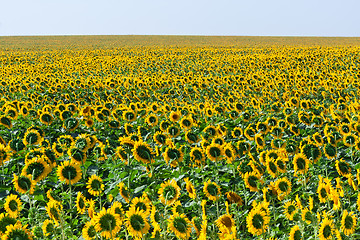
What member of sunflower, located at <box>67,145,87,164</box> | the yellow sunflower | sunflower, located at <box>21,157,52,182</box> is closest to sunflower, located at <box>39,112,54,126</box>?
sunflower, located at <box>67,145,87,164</box>

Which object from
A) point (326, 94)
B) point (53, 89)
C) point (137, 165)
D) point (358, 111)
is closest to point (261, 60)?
point (326, 94)

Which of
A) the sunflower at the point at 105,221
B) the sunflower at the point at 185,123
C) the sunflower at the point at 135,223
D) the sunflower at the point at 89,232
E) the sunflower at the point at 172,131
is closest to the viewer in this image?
the sunflower at the point at 105,221

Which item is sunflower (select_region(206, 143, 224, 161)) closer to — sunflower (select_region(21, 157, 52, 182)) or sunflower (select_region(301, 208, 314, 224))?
sunflower (select_region(301, 208, 314, 224))

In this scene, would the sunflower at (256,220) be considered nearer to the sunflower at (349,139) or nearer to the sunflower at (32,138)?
the sunflower at (349,139)

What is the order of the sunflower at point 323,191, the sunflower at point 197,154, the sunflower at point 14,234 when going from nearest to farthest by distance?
the sunflower at point 14,234 → the sunflower at point 323,191 → the sunflower at point 197,154

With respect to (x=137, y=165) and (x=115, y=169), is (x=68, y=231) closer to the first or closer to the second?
(x=115, y=169)

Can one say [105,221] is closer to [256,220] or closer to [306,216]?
[256,220]

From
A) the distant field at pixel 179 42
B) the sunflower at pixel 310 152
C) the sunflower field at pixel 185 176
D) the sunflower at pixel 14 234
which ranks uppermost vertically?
the distant field at pixel 179 42

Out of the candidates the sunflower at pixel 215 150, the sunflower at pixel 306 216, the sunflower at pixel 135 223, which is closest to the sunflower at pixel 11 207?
the sunflower at pixel 135 223

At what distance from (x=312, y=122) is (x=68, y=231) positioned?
6188 millimetres

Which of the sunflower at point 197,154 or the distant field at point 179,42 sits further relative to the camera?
the distant field at point 179,42

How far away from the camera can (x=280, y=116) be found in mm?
9383

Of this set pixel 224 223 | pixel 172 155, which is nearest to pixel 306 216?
pixel 224 223

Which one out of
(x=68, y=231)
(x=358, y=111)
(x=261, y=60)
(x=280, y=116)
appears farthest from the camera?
(x=261, y=60)
